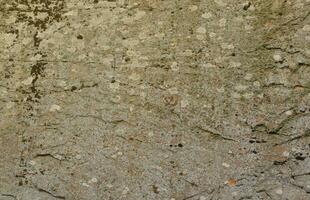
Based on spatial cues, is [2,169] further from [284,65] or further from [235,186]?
[284,65]

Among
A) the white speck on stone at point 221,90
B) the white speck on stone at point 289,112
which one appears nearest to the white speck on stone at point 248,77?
the white speck on stone at point 221,90

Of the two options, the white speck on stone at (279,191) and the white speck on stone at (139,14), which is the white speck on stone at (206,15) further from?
the white speck on stone at (279,191)

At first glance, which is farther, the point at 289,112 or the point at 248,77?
the point at 248,77

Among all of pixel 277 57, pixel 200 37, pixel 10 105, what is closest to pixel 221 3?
pixel 200 37

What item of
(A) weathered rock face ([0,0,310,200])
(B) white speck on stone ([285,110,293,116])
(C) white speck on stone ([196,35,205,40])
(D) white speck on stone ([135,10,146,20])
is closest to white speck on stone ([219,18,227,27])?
(A) weathered rock face ([0,0,310,200])

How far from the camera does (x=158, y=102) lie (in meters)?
2.83

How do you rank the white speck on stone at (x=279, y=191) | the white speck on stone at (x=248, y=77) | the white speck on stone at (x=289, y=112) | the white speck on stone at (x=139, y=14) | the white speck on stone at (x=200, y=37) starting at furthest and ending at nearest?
the white speck on stone at (x=139, y=14), the white speck on stone at (x=200, y=37), the white speck on stone at (x=248, y=77), the white speck on stone at (x=289, y=112), the white speck on stone at (x=279, y=191)

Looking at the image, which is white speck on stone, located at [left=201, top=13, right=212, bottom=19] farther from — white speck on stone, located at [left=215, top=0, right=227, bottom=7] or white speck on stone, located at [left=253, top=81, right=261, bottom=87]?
white speck on stone, located at [left=253, top=81, right=261, bottom=87]

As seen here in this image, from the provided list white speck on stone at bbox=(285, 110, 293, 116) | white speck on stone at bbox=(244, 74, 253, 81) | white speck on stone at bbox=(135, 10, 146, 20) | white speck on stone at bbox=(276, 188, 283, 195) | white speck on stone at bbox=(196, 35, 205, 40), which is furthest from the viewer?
white speck on stone at bbox=(135, 10, 146, 20)

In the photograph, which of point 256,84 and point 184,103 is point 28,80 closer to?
point 184,103

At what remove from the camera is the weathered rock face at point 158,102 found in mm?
2654

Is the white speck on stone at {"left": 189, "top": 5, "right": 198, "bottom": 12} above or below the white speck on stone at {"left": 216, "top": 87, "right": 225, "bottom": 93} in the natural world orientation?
above

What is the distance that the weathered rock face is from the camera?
2.65 m

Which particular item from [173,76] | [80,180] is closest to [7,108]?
[80,180]
